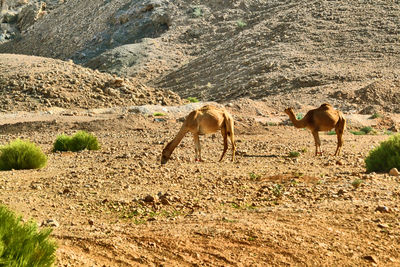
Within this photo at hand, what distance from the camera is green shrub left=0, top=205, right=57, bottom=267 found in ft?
16.4

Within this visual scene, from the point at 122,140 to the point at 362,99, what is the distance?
1487 cm

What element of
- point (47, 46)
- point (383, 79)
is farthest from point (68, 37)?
point (383, 79)

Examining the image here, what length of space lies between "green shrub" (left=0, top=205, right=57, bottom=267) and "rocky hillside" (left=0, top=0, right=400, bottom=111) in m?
27.3

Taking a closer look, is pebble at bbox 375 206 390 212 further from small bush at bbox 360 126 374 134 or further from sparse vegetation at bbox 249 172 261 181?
small bush at bbox 360 126 374 134

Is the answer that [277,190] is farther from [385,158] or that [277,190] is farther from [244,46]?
[244,46]

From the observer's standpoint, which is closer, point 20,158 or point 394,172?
point 394,172

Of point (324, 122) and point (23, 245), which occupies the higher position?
point (324, 122)

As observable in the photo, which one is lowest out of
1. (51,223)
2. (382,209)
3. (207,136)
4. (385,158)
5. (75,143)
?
(75,143)

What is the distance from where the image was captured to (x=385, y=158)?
12359 millimetres

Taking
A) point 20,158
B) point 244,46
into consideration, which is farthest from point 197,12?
point 20,158

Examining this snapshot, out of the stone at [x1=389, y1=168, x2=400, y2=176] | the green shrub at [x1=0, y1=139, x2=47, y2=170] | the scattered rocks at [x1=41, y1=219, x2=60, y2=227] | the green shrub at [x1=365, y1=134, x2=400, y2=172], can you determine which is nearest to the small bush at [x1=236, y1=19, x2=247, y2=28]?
the green shrub at [x1=0, y1=139, x2=47, y2=170]

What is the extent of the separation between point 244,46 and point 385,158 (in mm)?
32216

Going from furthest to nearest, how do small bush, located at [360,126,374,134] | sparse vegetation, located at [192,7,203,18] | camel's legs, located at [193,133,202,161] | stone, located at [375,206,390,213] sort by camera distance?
1. sparse vegetation, located at [192,7,203,18]
2. small bush, located at [360,126,374,134]
3. camel's legs, located at [193,133,202,161]
4. stone, located at [375,206,390,213]

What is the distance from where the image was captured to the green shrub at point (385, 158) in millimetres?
12129
